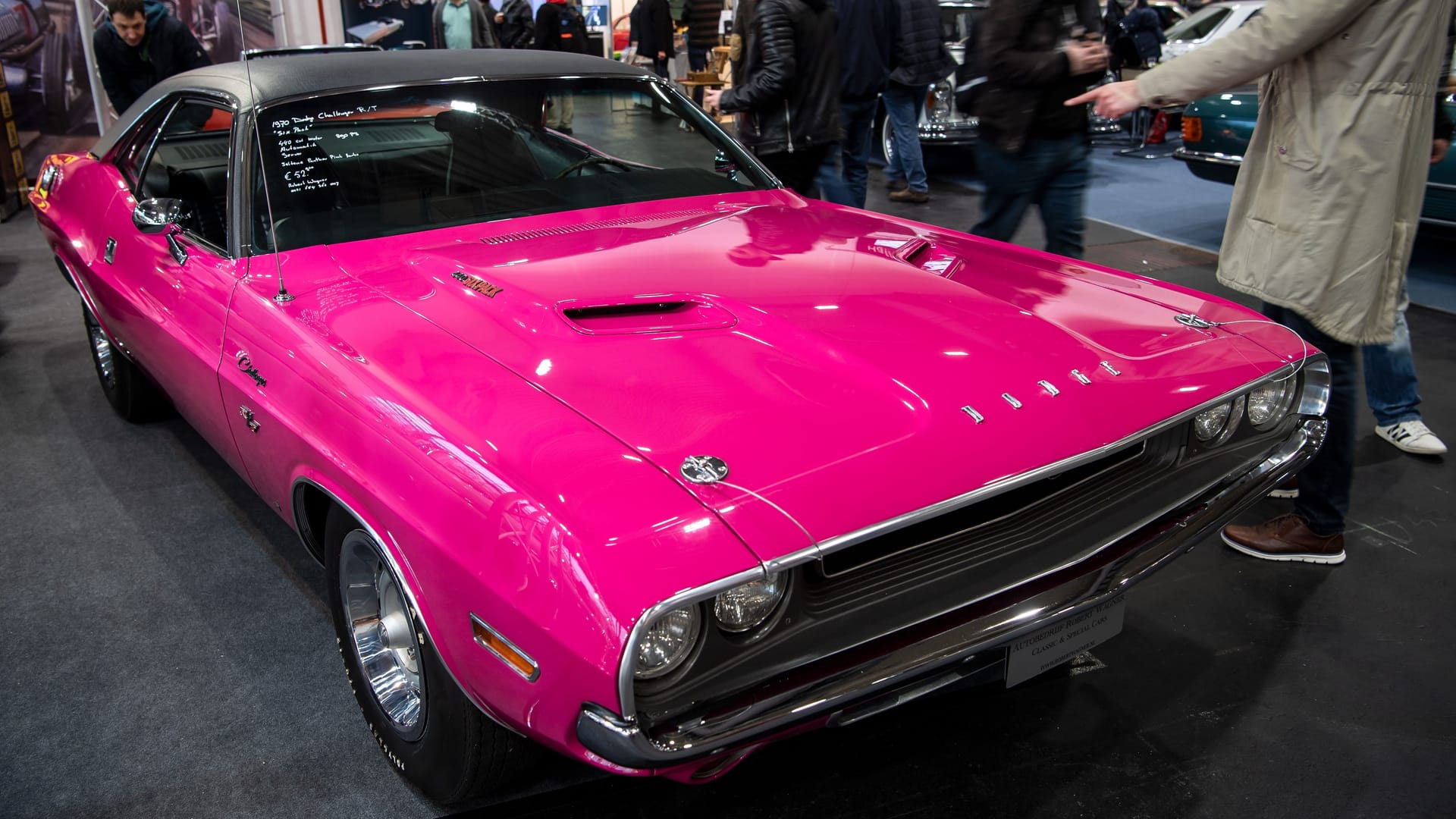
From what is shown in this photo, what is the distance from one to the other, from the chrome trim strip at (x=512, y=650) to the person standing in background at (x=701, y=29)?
12459 millimetres

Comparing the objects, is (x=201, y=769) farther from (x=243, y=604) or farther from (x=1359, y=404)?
(x=1359, y=404)

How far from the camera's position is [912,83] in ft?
21.1

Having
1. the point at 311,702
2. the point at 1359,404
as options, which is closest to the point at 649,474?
the point at 311,702

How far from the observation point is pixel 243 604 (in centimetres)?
257

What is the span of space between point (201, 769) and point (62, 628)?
77cm

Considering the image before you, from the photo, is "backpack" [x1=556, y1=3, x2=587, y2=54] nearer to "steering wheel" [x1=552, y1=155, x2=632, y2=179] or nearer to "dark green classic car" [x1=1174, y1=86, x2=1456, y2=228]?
"dark green classic car" [x1=1174, y1=86, x2=1456, y2=228]

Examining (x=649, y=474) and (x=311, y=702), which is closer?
(x=649, y=474)

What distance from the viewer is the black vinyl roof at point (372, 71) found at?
98.2 inches

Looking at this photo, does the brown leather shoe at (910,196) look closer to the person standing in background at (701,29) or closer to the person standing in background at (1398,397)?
the person standing in background at (1398,397)

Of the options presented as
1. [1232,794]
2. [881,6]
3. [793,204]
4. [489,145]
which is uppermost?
[881,6]

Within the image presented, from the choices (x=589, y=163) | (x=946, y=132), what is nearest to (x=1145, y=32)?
(x=946, y=132)

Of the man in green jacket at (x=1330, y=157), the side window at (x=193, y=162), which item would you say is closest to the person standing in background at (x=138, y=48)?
the side window at (x=193, y=162)

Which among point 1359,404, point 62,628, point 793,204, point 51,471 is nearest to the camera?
point 62,628

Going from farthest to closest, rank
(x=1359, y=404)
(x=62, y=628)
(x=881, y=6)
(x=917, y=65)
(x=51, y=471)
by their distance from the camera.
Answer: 1. (x=917, y=65)
2. (x=881, y=6)
3. (x=1359, y=404)
4. (x=51, y=471)
5. (x=62, y=628)
